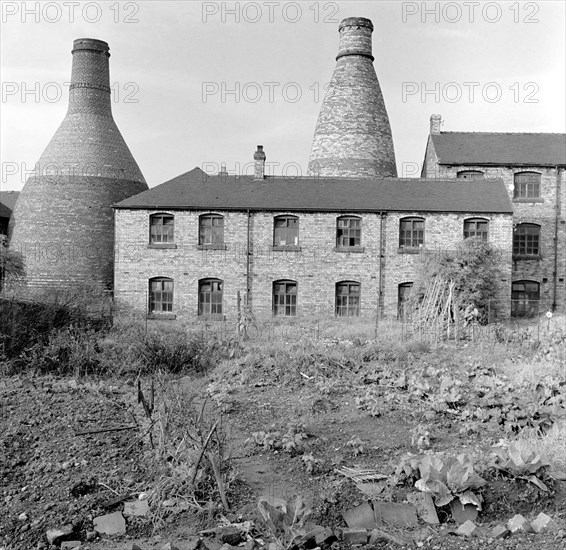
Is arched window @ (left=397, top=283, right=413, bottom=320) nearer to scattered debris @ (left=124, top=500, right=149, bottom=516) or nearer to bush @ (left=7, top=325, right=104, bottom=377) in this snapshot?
bush @ (left=7, top=325, right=104, bottom=377)

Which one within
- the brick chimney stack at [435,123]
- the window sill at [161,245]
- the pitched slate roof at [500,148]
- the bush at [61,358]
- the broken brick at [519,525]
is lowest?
the broken brick at [519,525]

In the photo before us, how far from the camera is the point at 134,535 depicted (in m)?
5.48

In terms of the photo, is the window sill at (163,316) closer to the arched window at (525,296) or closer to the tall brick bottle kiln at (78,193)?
the tall brick bottle kiln at (78,193)

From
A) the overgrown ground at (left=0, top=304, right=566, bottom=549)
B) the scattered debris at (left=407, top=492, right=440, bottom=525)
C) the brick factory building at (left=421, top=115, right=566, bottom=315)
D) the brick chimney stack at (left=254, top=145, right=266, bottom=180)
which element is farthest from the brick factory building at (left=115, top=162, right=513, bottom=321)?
the scattered debris at (left=407, top=492, right=440, bottom=525)

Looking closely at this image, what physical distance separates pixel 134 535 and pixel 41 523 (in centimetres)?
80

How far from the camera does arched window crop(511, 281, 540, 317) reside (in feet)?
91.8

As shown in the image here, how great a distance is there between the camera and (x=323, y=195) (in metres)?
24.7

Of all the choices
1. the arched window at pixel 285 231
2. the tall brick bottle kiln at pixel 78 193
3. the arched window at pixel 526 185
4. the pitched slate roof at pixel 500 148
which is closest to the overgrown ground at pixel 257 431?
the arched window at pixel 285 231

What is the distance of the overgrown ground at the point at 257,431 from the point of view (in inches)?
229

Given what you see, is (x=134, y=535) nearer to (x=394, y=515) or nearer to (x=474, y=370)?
(x=394, y=515)

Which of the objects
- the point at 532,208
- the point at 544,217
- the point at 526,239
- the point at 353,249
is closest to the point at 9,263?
the point at 353,249

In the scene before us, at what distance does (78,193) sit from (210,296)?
10.2m

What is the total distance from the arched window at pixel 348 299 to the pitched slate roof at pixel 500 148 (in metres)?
8.68

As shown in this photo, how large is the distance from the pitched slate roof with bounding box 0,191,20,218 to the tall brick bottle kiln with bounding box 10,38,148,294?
409 centimetres
